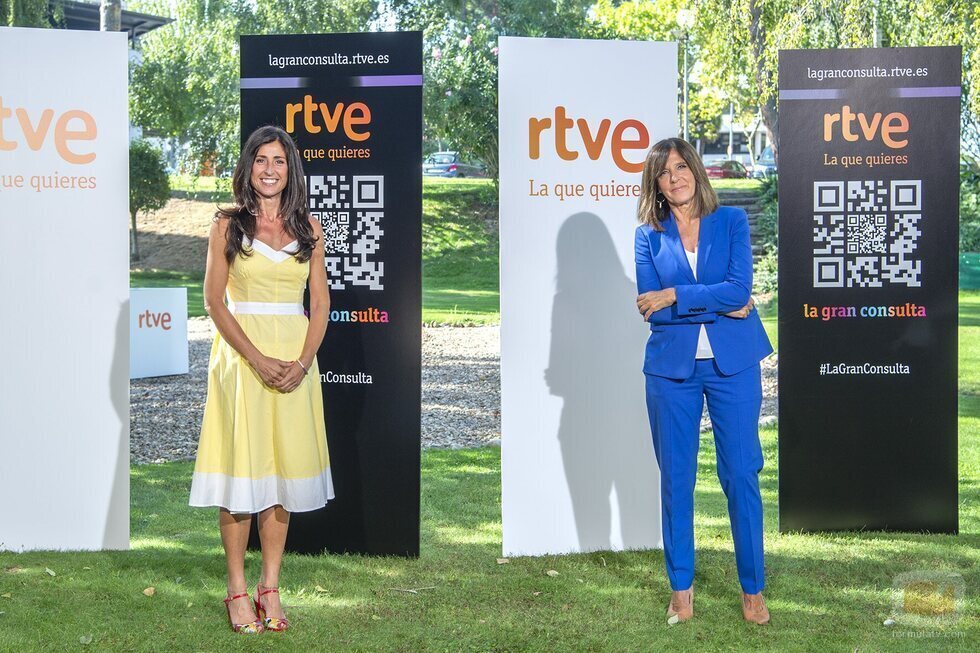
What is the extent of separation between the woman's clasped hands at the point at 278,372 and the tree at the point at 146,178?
55.6ft

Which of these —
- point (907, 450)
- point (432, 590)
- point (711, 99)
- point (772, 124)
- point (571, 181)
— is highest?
point (711, 99)

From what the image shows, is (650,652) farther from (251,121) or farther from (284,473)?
(251,121)

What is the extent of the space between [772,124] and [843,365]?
12.7 meters

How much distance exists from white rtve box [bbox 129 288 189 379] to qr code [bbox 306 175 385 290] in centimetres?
577

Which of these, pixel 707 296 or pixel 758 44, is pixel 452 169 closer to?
pixel 758 44

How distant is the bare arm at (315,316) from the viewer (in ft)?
13.1

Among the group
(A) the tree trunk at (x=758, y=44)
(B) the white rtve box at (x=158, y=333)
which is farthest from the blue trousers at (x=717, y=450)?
(B) the white rtve box at (x=158, y=333)

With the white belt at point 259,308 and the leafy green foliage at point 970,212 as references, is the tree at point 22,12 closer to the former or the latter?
the white belt at point 259,308

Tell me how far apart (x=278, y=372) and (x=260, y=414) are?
0.18m

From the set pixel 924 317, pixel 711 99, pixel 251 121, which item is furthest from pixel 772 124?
pixel 711 99

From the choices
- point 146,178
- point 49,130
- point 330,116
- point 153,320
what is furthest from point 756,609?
point 146,178

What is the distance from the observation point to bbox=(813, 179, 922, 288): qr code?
5.32 metres

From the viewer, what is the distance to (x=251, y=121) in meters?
5.00

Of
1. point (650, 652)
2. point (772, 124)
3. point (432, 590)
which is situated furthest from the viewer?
point (772, 124)
